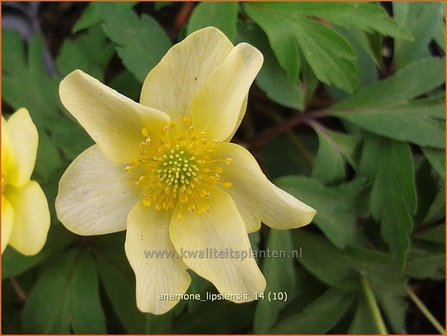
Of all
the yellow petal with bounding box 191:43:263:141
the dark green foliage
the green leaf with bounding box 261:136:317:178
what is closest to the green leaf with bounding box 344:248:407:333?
the dark green foliage

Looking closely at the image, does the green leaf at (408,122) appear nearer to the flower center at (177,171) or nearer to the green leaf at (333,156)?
the green leaf at (333,156)

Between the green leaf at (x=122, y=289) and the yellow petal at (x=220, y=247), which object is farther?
the green leaf at (x=122, y=289)

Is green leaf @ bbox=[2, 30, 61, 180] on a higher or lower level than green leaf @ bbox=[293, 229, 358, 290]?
higher

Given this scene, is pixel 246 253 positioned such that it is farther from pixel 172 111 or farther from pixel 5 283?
pixel 5 283

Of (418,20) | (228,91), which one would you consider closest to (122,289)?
(228,91)

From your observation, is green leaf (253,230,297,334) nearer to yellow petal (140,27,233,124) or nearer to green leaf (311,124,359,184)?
green leaf (311,124,359,184)

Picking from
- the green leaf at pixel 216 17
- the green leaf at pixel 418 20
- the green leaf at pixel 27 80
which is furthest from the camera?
the green leaf at pixel 27 80

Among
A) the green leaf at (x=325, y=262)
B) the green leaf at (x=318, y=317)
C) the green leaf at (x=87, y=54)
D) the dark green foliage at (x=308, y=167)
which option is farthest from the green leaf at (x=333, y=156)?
the green leaf at (x=87, y=54)
